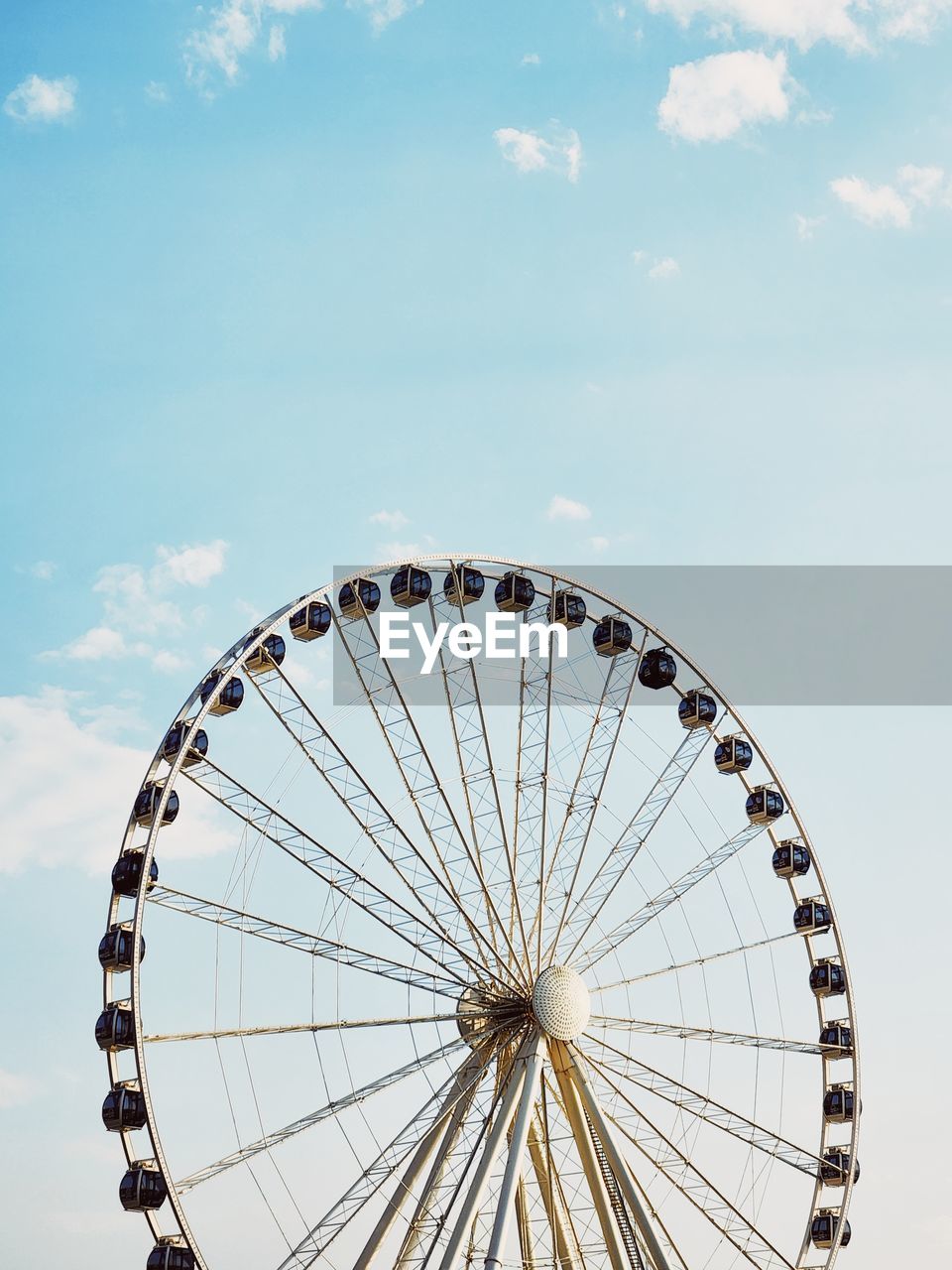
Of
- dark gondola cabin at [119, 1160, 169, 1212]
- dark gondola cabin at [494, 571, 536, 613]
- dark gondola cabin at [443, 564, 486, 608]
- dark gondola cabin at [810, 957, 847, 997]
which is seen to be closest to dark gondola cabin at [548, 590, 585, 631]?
dark gondola cabin at [494, 571, 536, 613]

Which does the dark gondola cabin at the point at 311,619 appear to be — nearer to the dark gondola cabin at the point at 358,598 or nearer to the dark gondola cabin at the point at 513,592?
the dark gondola cabin at the point at 358,598

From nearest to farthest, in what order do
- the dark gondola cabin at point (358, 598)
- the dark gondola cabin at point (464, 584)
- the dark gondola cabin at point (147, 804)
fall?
the dark gondola cabin at point (147, 804)
the dark gondola cabin at point (358, 598)
the dark gondola cabin at point (464, 584)

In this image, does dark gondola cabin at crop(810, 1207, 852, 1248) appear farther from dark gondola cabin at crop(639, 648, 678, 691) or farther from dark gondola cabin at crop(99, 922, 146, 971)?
dark gondola cabin at crop(99, 922, 146, 971)

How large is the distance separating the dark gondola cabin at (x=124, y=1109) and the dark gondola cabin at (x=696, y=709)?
53.8 feet

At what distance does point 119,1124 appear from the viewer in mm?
29500

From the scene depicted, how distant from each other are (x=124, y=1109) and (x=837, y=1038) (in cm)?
1727

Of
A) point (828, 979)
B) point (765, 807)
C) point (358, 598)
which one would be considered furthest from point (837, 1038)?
point (358, 598)

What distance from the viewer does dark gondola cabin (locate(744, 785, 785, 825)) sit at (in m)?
38.8

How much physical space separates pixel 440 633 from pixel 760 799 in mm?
9045

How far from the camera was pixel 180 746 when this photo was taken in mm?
32000

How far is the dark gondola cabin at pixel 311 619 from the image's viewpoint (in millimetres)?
35219

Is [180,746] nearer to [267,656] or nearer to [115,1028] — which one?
[267,656]

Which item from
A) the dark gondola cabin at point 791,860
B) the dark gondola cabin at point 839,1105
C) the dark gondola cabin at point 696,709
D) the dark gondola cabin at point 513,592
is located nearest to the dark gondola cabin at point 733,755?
the dark gondola cabin at point 696,709

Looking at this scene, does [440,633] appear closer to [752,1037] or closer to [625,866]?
[625,866]
